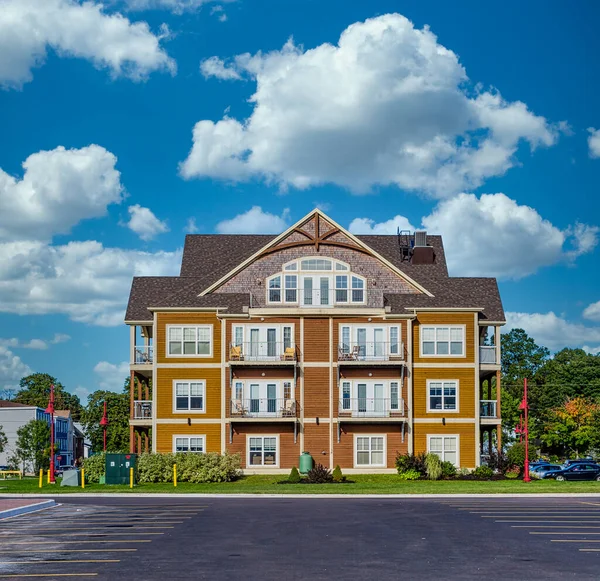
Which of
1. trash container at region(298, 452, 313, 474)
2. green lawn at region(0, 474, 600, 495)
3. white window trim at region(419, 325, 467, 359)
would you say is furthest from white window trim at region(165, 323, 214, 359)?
white window trim at region(419, 325, 467, 359)

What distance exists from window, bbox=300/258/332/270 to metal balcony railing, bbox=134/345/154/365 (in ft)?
34.9

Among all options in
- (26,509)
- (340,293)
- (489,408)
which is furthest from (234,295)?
(26,509)

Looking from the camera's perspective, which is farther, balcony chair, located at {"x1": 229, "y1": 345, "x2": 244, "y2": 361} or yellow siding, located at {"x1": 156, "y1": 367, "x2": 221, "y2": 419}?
yellow siding, located at {"x1": 156, "y1": 367, "x2": 221, "y2": 419}

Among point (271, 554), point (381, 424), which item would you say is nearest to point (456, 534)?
point (271, 554)

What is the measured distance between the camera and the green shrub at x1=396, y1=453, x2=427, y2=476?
4919 cm

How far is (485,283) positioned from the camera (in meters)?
56.4

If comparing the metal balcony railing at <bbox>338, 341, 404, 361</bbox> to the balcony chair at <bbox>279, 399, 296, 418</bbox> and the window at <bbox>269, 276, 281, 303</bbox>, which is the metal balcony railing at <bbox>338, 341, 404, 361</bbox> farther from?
the window at <bbox>269, 276, 281, 303</bbox>

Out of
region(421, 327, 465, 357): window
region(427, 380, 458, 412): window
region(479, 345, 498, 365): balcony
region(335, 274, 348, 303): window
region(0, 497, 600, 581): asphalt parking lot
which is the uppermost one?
region(335, 274, 348, 303): window

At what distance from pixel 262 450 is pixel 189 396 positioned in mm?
5425

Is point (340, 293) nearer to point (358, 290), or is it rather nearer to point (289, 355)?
point (358, 290)

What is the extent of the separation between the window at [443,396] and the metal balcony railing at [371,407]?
2.06 m

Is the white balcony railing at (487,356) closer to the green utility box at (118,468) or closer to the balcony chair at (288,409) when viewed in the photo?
the balcony chair at (288,409)

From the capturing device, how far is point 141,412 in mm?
53344

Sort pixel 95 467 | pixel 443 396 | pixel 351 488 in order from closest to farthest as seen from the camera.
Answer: pixel 351 488
pixel 95 467
pixel 443 396
